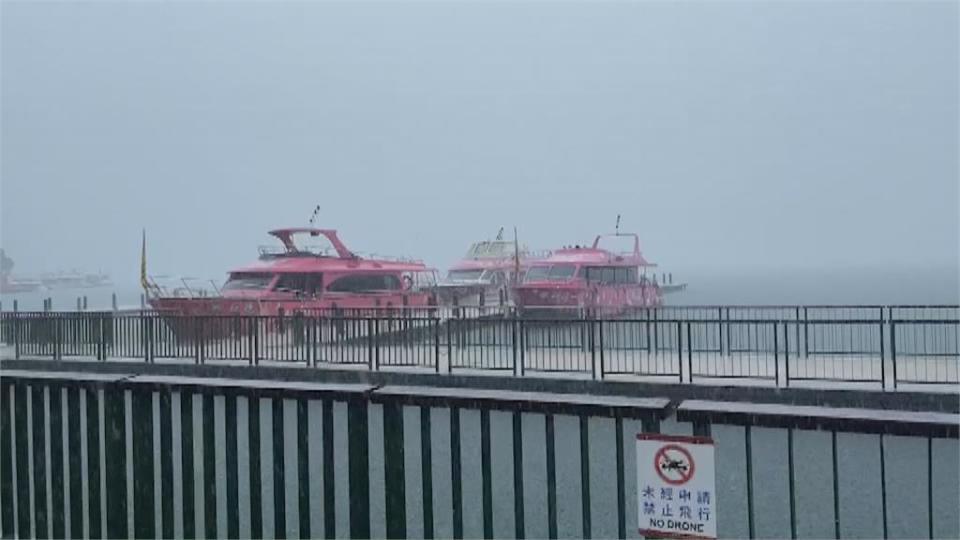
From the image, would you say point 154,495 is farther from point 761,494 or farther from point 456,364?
point 456,364

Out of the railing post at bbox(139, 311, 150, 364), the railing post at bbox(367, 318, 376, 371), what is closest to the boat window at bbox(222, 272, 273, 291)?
the railing post at bbox(139, 311, 150, 364)

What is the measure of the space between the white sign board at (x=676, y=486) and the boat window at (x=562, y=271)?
1354 inches

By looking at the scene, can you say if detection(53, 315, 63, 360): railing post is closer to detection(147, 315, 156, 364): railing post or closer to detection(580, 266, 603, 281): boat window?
detection(147, 315, 156, 364): railing post

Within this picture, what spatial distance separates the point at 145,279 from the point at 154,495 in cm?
2895

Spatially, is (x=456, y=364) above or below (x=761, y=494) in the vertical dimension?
above

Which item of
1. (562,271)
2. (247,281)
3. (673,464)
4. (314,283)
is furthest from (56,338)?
(562,271)

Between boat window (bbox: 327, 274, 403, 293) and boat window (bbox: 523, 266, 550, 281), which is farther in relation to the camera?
boat window (bbox: 523, 266, 550, 281)

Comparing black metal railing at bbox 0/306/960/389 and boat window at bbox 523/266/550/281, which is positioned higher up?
boat window at bbox 523/266/550/281

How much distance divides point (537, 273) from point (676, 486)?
35774 millimetres

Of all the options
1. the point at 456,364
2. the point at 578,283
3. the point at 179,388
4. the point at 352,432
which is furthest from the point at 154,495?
the point at 578,283

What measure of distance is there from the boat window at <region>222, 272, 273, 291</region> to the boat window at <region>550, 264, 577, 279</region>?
12.6 metres

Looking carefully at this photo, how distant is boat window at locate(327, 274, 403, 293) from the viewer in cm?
3519

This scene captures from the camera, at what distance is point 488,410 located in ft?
19.0

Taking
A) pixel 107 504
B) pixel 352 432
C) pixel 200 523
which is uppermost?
pixel 352 432
